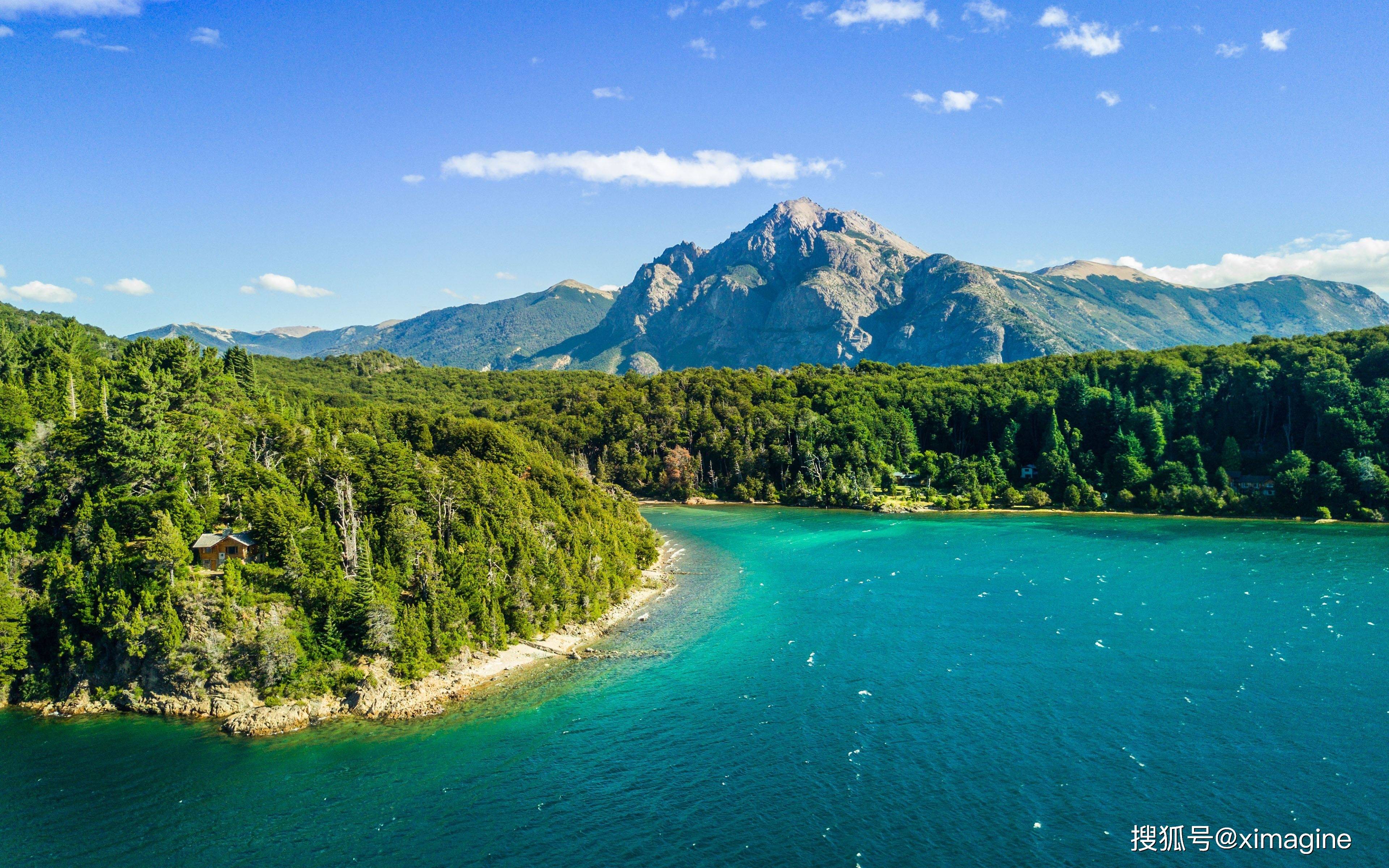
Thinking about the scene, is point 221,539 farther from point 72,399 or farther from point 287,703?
point 72,399

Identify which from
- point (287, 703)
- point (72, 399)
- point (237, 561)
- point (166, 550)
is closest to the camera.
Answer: point (287, 703)

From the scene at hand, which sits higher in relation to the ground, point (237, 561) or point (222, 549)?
point (222, 549)

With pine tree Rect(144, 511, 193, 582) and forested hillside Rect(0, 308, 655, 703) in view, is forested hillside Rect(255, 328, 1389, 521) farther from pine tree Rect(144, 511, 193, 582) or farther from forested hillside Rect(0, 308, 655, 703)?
pine tree Rect(144, 511, 193, 582)

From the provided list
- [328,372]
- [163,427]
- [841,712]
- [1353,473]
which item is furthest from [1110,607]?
[328,372]

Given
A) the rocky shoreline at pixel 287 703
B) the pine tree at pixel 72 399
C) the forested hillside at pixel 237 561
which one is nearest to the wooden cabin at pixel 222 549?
the forested hillside at pixel 237 561

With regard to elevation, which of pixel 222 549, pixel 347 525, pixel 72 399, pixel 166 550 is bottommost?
pixel 222 549

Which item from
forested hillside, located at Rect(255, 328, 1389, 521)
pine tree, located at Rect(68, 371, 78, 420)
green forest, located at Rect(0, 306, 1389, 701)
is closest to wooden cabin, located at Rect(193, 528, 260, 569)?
green forest, located at Rect(0, 306, 1389, 701)

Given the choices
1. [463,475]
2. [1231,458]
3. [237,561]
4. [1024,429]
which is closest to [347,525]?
[237,561]
